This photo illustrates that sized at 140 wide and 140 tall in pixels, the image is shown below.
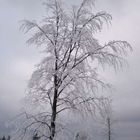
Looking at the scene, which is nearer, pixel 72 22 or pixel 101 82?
pixel 101 82

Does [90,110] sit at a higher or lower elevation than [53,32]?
lower

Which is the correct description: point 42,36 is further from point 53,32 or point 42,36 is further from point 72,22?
point 72,22

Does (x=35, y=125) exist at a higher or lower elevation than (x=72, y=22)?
lower

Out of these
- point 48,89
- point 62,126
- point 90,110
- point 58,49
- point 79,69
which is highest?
point 58,49

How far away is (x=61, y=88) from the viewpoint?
38.9ft

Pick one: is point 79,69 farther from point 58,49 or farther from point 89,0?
point 89,0

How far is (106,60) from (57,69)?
224 centimetres

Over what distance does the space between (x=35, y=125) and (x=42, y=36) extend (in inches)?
162

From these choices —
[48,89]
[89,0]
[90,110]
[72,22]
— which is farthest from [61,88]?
[89,0]

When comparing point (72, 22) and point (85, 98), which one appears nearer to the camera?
point (85, 98)

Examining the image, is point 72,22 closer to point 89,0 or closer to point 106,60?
point 89,0

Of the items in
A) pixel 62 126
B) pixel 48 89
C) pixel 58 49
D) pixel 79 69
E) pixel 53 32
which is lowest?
pixel 62 126

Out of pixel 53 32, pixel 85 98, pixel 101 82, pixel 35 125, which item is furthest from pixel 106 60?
pixel 35 125

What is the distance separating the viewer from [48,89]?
470 inches
